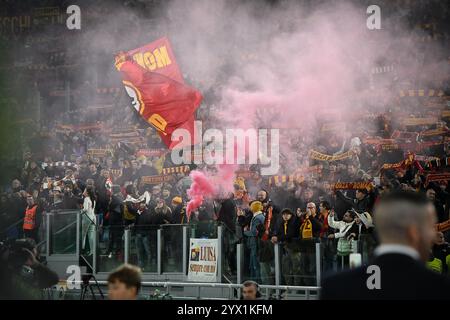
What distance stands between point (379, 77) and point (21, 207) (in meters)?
6.51

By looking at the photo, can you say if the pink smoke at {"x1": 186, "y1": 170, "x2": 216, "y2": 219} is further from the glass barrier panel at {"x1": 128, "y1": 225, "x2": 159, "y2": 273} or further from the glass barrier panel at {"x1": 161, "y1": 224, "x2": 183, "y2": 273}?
the glass barrier panel at {"x1": 161, "y1": 224, "x2": 183, "y2": 273}

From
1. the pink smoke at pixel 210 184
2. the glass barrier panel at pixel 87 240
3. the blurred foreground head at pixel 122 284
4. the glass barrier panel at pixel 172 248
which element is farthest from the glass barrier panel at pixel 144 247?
the blurred foreground head at pixel 122 284

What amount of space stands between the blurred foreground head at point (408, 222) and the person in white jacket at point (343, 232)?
655cm

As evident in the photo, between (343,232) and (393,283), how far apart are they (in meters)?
6.78

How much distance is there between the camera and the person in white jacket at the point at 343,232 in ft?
28.2

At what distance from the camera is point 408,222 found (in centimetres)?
210

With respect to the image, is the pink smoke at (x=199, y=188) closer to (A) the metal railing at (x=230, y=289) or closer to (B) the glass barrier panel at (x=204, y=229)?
(B) the glass barrier panel at (x=204, y=229)

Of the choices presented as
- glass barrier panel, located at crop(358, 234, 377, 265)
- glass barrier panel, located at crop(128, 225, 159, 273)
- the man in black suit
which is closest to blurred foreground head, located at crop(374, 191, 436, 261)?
the man in black suit

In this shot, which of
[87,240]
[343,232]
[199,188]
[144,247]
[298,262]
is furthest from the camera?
[199,188]

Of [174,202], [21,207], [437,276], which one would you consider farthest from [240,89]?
[437,276]

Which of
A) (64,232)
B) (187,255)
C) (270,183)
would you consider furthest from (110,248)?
(270,183)

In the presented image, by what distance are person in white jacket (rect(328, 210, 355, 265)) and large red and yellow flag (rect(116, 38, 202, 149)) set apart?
16.3 ft

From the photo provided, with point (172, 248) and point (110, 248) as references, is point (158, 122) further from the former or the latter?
point (172, 248)

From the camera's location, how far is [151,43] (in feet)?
46.2
